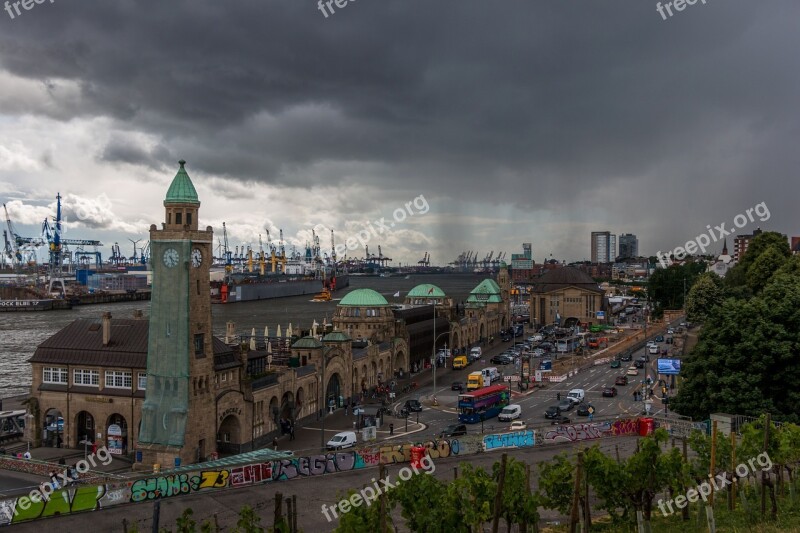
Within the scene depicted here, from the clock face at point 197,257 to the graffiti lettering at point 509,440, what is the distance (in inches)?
829

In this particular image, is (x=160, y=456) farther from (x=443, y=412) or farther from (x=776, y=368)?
(x=776, y=368)

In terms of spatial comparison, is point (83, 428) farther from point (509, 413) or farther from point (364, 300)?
point (364, 300)

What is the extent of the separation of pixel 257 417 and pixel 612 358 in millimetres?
56245

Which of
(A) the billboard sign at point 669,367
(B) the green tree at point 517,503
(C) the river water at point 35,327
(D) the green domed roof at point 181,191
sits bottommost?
(C) the river water at point 35,327

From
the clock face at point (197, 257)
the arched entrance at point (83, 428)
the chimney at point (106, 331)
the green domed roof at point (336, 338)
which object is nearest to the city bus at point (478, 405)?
the green domed roof at point (336, 338)

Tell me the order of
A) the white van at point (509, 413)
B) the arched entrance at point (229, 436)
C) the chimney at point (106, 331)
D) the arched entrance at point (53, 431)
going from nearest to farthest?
the arched entrance at point (229, 436) → the chimney at point (106, 331) → the arched entrance at point (53, 431) → the white van at point (509, 413)

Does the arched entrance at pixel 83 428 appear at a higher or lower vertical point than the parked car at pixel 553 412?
higher

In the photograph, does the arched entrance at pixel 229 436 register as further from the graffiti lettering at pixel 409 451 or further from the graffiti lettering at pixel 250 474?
the graffiti lettering at pixel 409 451

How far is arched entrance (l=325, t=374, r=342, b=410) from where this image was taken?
60406mm

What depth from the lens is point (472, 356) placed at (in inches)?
3688

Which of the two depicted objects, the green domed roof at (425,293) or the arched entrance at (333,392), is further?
the green domed roof at (425,293)

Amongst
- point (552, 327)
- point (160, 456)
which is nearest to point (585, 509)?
point (160, 456)

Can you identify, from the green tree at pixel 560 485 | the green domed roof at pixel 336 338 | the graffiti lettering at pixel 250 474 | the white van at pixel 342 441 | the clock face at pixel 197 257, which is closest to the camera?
the green tree at pixel 560 485

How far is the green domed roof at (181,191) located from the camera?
44.0m
